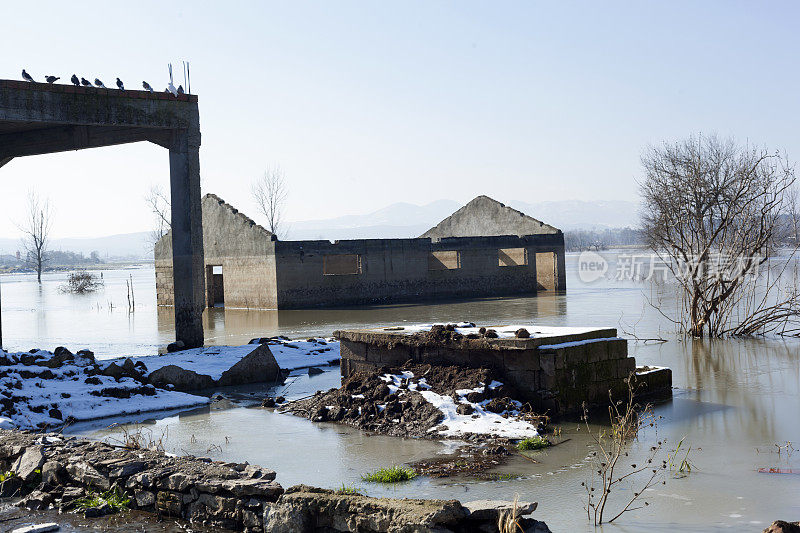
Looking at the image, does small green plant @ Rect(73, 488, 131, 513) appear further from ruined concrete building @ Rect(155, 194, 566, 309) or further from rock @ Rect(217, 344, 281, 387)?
ruined concrete building @ Rect(155, 194, 566, 309)

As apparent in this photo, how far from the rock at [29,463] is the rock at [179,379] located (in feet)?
18.8

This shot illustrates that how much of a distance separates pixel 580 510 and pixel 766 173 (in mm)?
12788

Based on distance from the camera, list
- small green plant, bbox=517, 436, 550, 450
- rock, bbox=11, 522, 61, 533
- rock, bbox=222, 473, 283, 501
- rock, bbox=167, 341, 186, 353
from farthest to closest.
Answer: rock, bbox=167, 341, 186, 353 < small green plant, bbox=517, 436, 550, 450 < rock, bbox=11, 522, 61, 533 < rock, bbox=222, 473, 283, 501

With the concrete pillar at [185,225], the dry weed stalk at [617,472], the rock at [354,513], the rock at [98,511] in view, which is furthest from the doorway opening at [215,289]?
the rock at [354,513]

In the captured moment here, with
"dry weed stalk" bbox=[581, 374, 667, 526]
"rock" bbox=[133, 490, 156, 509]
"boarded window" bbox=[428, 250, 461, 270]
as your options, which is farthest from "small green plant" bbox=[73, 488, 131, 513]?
"boarded window" bbox=[428, 250, 461, 270]

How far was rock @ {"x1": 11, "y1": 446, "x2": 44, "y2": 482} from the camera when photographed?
6.89 m

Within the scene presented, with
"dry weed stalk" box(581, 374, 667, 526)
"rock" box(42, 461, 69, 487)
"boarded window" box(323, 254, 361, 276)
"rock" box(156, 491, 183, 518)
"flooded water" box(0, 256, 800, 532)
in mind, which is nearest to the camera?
"dry weed stalk" box(581, 374, 667, 526)

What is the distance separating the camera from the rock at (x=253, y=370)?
542 inches

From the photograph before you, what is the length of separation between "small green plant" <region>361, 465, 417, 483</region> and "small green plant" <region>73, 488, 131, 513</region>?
205cm

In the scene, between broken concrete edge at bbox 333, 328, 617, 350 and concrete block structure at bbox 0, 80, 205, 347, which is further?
concrete block structure at bbox 0, 80, 205, 347

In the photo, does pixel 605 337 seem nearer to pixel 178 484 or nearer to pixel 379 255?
pixel 178 484

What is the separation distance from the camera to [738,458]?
7.68 metres

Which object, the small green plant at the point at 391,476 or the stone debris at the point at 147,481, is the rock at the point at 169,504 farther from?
the small green plant at the point at 391,476

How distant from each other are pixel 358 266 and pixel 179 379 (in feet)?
71.7
